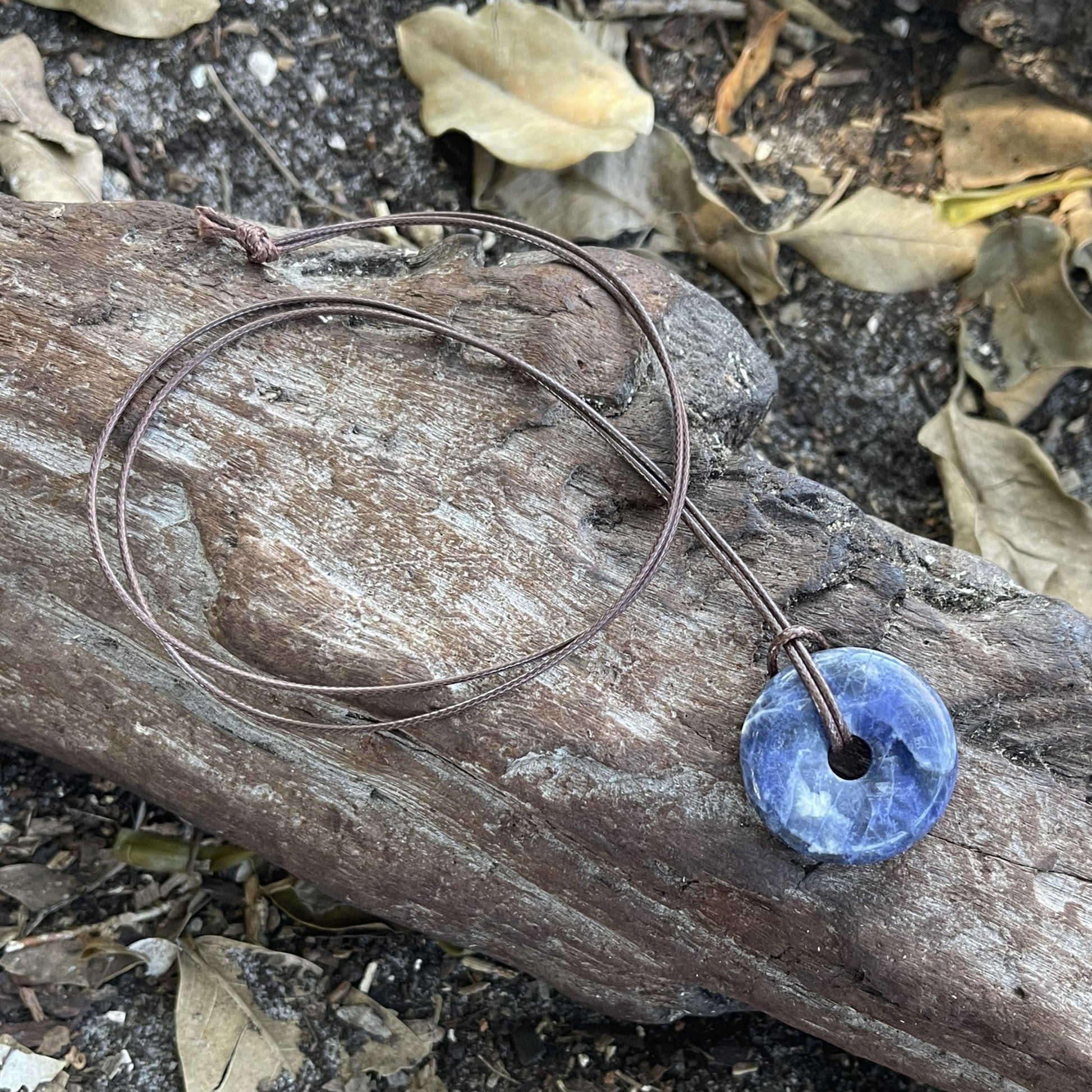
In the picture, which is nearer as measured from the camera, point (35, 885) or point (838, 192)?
point (35, 885)

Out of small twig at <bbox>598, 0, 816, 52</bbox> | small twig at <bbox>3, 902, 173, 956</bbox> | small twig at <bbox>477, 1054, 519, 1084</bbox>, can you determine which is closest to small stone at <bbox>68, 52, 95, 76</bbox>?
small twig at <bbox>598, 0, 816, 52</bbox>

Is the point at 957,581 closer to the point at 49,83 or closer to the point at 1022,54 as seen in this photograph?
the point at 1022,54

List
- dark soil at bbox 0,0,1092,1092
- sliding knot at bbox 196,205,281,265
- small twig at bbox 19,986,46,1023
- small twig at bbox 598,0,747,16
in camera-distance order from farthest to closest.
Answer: small twig at bbox 598,0,747,16 < dark soil at bbox 0,0,1092,1092 < small twig at bbox 19,986,46,1023 < sliding knot at bbox 196,205,281,265

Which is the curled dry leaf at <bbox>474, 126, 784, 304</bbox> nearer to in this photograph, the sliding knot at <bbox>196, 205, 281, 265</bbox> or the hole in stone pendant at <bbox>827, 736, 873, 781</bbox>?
the sliding knot at <bbox>196, 205, 281, 265</bbox>

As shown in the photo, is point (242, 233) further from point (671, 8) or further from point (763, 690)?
point (671, 8)

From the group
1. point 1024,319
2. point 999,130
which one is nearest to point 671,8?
point 999,130
